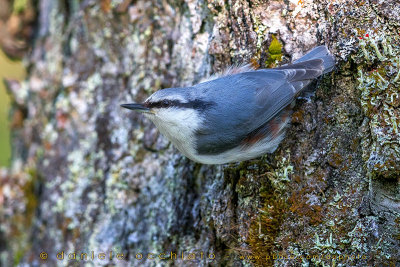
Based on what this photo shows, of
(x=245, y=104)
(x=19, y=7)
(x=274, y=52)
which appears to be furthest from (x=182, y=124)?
(x=19, y=7)

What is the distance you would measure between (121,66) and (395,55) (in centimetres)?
180

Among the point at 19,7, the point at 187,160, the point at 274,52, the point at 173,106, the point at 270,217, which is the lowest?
the point at 270,217

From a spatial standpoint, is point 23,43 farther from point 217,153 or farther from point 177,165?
point 217,153

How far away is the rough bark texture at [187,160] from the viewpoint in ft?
6.79

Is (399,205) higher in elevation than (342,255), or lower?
higher

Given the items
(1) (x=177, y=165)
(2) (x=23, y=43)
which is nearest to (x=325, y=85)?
(1) (x=177, y=165)

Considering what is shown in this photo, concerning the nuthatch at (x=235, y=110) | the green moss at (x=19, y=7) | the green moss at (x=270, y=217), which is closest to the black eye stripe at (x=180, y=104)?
the nuthatch at (x=235, y=110)

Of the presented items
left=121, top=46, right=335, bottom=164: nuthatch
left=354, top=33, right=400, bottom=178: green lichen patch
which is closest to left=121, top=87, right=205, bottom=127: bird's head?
left=121, top=46, right=335, bottom=164: nuthatch

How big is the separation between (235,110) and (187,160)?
0.63m

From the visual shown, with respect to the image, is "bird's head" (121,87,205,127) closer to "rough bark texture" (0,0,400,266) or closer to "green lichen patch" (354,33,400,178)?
"rough bark texture" (0,0,400,266)

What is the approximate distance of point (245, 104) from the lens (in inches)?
92.9

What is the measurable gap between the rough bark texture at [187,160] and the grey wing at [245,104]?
132 millimetres

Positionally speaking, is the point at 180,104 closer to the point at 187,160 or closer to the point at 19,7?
the point at 187,160

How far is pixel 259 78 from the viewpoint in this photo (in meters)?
2.37
